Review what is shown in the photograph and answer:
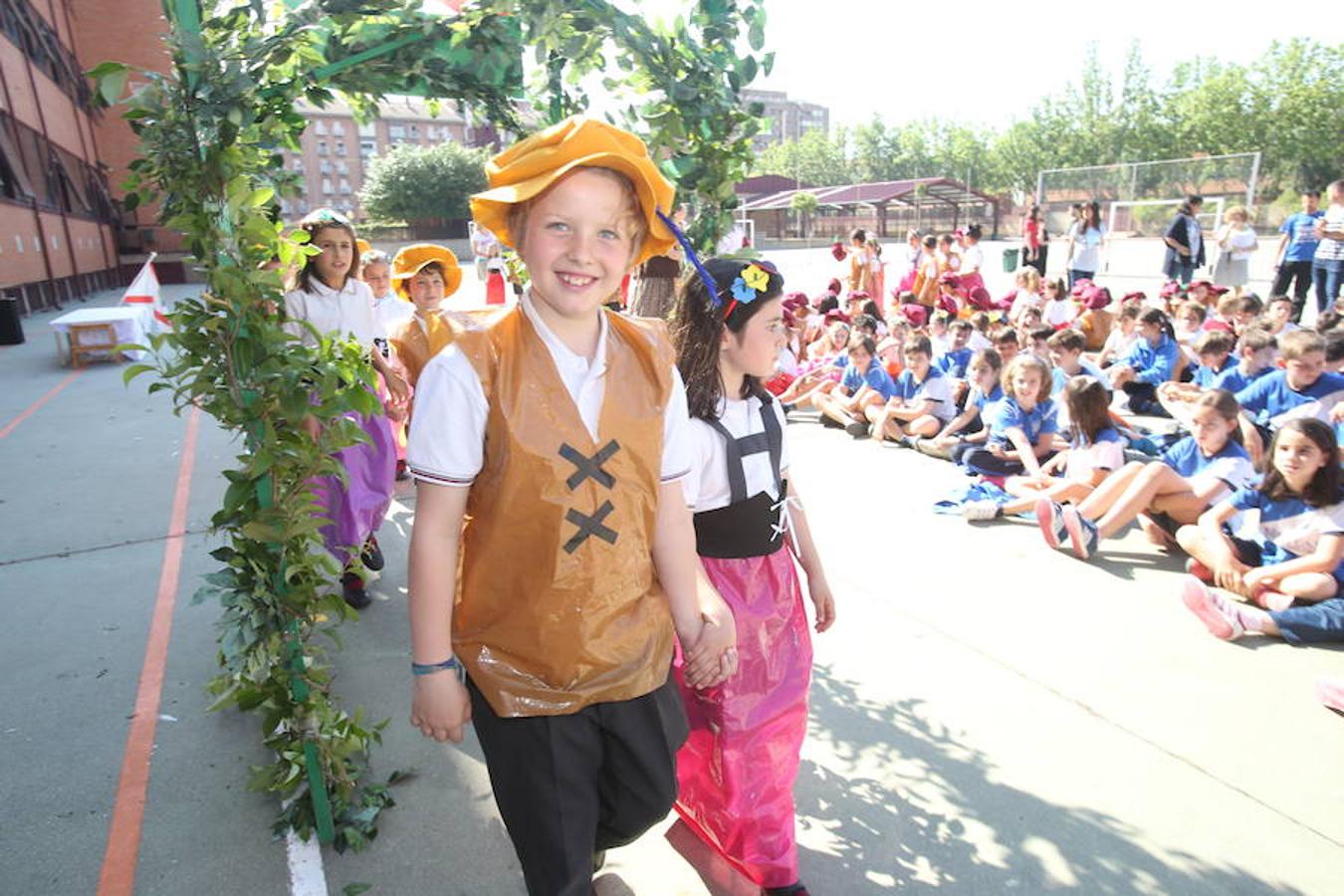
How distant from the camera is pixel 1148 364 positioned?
7.65 meters

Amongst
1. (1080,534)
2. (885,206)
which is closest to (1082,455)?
(1080,534)

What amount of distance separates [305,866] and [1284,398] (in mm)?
6279

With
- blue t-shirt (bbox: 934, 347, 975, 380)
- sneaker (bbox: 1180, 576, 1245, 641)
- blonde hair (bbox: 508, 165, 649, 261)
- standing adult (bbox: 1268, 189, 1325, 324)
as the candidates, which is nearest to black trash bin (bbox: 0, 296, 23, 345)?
blue t-shirt (bbox: 934, 347, 975, 380)

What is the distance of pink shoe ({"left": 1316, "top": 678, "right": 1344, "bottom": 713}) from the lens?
3000 mm

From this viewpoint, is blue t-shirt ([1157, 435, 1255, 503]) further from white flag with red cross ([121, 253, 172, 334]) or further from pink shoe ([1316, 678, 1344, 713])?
white flag with red cross ([121, 253, 172, 334])

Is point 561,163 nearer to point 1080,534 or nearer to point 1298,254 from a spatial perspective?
point 1080,534

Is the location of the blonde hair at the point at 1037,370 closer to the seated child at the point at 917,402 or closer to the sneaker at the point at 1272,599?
the seated child at the point at 917,402

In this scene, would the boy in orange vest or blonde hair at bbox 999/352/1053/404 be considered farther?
blonde hair at bbox 999/352/1053/404

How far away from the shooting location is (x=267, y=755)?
2904 millimetres

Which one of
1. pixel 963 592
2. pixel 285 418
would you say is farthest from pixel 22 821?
pixel 963 592

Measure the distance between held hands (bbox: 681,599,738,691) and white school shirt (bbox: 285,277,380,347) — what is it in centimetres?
256

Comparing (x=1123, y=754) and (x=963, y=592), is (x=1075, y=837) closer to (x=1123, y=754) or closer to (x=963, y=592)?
(x=1123, y=754)

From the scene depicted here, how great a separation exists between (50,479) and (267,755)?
5.11 metres

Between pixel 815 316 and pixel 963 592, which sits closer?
pixel 963 592
